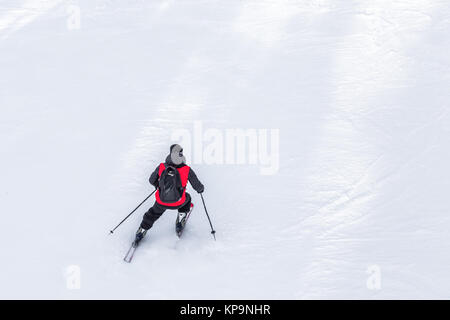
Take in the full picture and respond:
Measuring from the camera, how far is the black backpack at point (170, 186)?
568cm

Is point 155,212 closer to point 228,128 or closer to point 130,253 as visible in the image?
point 130,253

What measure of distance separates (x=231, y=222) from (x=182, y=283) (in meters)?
1.41

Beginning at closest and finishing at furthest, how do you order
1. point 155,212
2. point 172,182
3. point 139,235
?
1. point 172,182
2. point 155,212
3. point 139,235

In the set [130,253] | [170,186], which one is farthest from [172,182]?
[130,253]

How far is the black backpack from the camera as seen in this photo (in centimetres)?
568

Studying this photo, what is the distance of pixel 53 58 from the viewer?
10.7 metres

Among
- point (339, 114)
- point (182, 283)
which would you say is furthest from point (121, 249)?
point (339, 114)

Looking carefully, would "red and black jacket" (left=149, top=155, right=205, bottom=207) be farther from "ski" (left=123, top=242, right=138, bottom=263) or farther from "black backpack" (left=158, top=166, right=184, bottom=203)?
"ski" (left=123, top=242, right=138, bottom=263)


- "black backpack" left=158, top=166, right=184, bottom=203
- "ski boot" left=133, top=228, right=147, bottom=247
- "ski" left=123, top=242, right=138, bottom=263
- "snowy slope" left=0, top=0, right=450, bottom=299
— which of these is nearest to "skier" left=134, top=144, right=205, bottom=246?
"black backpack" left=158, top=166, right=184, bottom=203

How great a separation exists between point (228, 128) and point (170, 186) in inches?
134

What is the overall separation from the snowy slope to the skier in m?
0.83

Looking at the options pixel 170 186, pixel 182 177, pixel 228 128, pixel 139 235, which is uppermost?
pixel 228 128

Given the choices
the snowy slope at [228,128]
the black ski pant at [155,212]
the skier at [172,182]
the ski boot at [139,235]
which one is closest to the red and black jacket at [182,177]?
the skier at [172,182]

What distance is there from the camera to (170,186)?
5.76 meters
